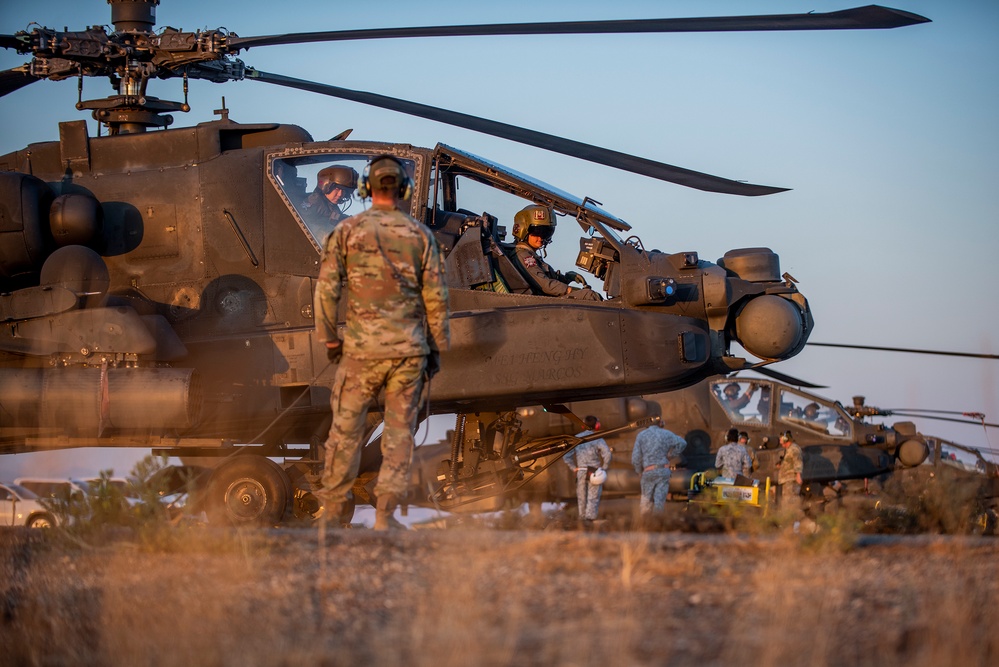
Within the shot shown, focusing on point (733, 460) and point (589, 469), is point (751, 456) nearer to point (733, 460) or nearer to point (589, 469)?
point (733, 460)

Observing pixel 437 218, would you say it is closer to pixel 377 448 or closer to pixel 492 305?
pixel 492 305

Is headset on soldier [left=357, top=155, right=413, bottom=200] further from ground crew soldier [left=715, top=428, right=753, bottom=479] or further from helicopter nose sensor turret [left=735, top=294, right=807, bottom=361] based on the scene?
ground crew soldier [left=715, top=428, right=753, bottom=479]

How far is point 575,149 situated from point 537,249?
1112 mm

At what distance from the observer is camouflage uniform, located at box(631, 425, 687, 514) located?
14594mm

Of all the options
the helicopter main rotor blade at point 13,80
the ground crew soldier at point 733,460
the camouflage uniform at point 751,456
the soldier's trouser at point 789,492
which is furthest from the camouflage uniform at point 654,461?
the helicopter main rotor blade at point 13,80

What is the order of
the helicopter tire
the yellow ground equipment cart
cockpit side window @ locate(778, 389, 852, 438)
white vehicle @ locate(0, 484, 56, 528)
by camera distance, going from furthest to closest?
cockpit side window @ locate(778, 389, 852, 438)
white vehicle @ locate(0, 484, 56, 528)
the yellow ground equipment cart
the helicopter tire

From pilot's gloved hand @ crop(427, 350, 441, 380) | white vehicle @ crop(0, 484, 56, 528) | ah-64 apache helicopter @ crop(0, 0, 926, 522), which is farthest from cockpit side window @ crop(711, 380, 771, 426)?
pilot's gloved hand @ crop(427, 350, 441, 380)

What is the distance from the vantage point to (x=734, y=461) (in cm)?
1612

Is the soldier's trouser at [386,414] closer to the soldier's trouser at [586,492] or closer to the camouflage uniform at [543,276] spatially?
the camouflage uniform at [543,276]

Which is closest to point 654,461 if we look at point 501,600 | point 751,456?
point 751,456

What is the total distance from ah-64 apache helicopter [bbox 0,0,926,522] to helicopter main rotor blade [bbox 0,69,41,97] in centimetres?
3

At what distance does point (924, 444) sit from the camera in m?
19.4

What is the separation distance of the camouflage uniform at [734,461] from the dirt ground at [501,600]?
34.4 ft

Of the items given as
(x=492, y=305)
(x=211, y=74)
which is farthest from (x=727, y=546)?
(x=211, y=74)
